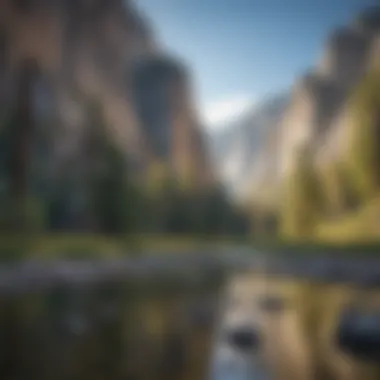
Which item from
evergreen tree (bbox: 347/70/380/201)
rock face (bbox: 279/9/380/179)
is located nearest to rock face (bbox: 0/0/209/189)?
rock face (bbox: 279/9/380/179)

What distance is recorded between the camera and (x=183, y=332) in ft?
15.8

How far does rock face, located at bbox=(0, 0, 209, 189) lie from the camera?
517 centimetres

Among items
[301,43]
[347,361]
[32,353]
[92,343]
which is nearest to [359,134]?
[301,43]

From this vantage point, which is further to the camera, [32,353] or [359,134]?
[359,134]

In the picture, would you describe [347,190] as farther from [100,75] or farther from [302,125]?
[100,75]

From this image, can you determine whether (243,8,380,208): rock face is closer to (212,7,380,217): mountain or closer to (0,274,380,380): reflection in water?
(212,7,380,217): mountain

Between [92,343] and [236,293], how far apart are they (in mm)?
1824

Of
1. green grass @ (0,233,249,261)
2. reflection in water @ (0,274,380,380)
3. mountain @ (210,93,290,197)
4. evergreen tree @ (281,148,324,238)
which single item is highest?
mountain @ (210,93,290,197)

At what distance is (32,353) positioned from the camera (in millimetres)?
4129

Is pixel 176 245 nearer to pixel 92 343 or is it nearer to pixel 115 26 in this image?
pixel 92 343

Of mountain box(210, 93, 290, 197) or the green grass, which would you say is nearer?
mountain box(210, 93, 290, 197)

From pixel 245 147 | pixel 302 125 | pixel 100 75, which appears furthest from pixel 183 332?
pixel 100 75

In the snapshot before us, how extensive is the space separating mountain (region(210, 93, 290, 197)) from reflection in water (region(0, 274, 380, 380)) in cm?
116

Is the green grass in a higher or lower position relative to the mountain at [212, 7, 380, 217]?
lower
